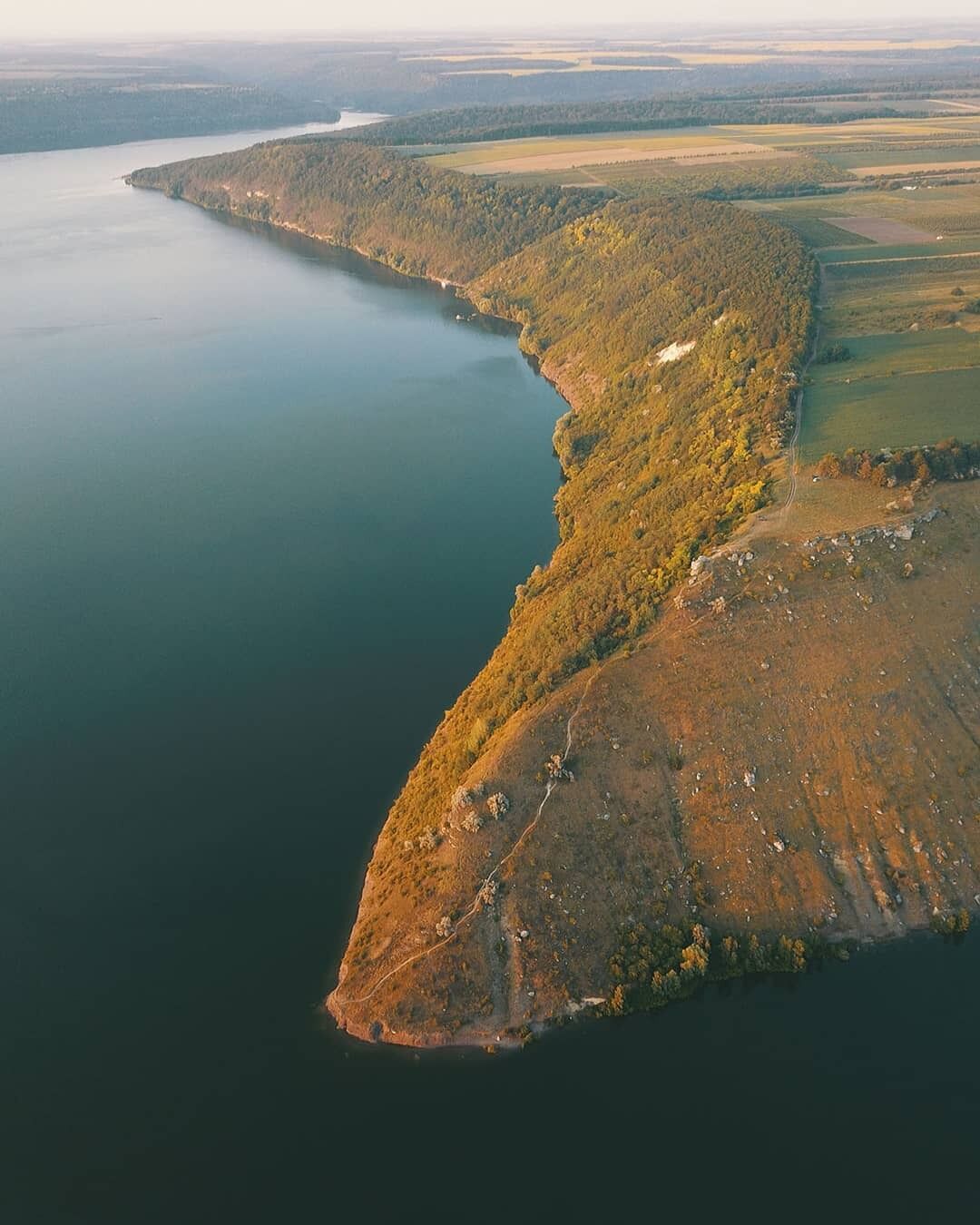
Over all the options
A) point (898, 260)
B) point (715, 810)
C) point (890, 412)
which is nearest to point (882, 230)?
point (898, 260)

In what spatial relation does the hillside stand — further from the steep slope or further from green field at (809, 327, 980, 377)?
green field at (809, 327, 980, 377)

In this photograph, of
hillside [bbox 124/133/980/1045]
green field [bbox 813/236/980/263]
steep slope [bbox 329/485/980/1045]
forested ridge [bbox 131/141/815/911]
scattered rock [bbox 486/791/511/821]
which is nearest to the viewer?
steep slope [bbox 329/485/980/1045]

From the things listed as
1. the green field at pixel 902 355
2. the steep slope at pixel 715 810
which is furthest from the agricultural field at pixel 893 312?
the steep slope at pixel 715 810

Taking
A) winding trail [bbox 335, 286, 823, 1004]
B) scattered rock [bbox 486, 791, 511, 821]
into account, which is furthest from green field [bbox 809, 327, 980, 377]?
scattered rock [bbox 486, 791, 511, 821]

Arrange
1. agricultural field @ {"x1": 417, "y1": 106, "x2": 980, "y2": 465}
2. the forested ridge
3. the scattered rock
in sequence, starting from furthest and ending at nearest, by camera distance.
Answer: agricultural field @ {"x1": 417, "y1": 106, "x2": 980, "y2": 465}, the forested ridge, the scattered rock

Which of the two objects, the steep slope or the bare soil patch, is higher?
the bare soil patch

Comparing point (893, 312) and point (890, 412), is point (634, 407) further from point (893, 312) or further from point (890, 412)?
point (893, 312)
